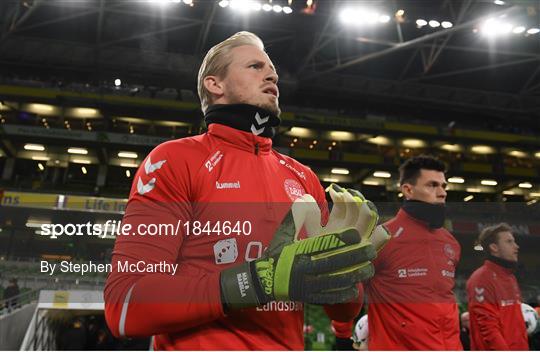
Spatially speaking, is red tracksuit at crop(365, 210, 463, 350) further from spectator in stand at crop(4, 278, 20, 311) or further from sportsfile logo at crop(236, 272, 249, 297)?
spectator in stand at crop(4, 278, 20, 311)

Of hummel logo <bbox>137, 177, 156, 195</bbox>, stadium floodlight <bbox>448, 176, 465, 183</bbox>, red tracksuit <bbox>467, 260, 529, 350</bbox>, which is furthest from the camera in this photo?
stadium floodlight <bbox>448, 176, 465, 183</bbox>

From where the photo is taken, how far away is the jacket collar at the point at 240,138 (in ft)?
3.46

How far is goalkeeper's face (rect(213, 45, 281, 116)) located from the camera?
1.05 meters

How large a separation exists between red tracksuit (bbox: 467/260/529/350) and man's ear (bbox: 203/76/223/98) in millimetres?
758

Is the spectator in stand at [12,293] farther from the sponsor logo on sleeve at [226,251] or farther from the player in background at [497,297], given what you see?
the player in background at [497,297]

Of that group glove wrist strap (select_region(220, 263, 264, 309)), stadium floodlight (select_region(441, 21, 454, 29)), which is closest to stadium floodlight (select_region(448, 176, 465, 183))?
glove wrist strap (select_region(220, 263, 264, 309))

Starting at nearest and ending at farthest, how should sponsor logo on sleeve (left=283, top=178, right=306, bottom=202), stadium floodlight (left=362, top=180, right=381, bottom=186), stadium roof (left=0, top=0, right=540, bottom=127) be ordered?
sponsor logo on sleeve (left=283, top=178, right=306, bottom=202)
stadium floodlight (left=362, top=180, right=381, bottom=186)
stadium roof (left=0, top=0, right=540, bottom=127)

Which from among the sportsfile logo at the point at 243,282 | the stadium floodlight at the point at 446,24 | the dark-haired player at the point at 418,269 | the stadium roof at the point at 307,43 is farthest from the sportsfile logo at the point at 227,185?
the stadium floodlight at the point at 446,24

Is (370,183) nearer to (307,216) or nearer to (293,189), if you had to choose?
(293,189)

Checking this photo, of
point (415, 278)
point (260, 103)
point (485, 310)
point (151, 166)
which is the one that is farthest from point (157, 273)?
point (485, 310)

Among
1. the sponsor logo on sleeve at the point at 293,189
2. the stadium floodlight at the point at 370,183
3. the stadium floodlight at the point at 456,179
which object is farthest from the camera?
the stadium floodlight at the point at 456,179

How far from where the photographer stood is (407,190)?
1392 millimetres

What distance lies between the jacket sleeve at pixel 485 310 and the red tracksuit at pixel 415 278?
2.2 inches

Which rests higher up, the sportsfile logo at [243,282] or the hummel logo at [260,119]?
the hummel logo at [260,119]
